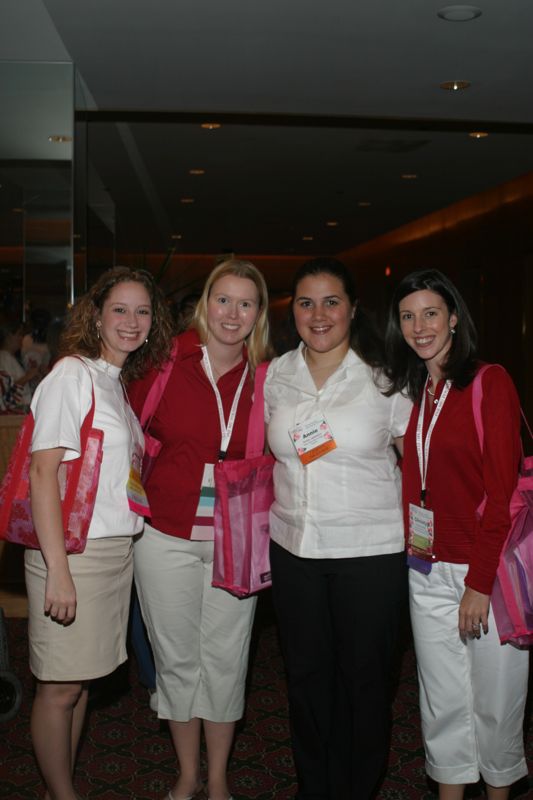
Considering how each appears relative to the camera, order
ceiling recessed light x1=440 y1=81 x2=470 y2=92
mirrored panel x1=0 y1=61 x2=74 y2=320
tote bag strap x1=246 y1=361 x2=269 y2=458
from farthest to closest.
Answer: ceiling recessed light x1=440 y1=81 x2=470 y2=92, mirrored panel x1=0 y1=61 x2=74 y2=320, tote bag strap x1=246 y1=361 x2=269 y2=458

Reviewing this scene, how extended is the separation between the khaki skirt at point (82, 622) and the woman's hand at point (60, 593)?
65mm

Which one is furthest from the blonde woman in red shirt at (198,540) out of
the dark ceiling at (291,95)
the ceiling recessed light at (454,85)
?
the ceiling recessed light at (454,85)

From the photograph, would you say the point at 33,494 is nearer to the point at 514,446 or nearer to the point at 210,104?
the point at 514,446

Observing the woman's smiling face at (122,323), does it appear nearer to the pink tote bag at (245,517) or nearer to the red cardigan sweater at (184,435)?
the red cardigan sweater at (184,435)

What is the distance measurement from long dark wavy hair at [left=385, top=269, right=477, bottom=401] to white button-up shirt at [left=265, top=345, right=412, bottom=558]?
0.06m

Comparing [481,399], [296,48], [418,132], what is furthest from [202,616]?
[418,132]

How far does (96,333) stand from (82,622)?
84cm

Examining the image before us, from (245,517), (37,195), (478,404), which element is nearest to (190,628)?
(245,517)

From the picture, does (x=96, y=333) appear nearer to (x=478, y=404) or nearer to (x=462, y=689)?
(x=478, y=404)

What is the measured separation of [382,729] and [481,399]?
1.04 metres

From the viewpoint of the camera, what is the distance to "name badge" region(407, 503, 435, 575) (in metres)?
2.29

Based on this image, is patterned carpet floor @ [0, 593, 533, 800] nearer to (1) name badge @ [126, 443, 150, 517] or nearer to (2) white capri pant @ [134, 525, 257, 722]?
(2) white capri pant @ [134, 525, 257, 722]

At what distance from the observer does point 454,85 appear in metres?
5.74

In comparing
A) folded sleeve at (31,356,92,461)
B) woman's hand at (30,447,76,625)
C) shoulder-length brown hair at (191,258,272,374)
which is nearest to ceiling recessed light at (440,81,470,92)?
shoulder-length brown hair at (191,258,272,374)
